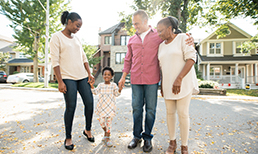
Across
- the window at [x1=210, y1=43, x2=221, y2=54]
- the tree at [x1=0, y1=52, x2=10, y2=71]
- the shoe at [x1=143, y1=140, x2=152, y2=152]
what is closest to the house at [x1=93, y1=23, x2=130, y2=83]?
the window at [x1=210, y1=43, x2=221, y2=54]

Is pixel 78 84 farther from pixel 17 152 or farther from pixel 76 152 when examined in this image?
pixel 17 152

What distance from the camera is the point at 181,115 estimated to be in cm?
227

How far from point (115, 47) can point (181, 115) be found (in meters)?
23.9

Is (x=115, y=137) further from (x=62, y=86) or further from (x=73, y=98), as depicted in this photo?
(x=62, y=86)

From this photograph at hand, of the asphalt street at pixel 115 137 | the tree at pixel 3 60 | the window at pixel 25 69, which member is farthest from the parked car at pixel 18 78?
the asphalt street at pixel 115 137

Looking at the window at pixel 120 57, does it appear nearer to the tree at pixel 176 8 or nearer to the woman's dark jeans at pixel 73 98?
the tree at pixel 176 8

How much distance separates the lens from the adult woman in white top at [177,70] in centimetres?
219

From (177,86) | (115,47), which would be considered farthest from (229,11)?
(115,47)

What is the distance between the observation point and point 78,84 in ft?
8.91

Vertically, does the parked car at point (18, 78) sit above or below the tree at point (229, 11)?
below

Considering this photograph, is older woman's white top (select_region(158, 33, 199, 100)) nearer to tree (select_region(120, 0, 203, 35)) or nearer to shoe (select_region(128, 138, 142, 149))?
shoe (select_region(128, 138, 142, 149))

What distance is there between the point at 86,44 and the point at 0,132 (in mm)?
21185

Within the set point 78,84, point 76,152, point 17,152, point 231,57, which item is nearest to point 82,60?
point 78,84

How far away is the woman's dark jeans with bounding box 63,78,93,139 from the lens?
2.53m
